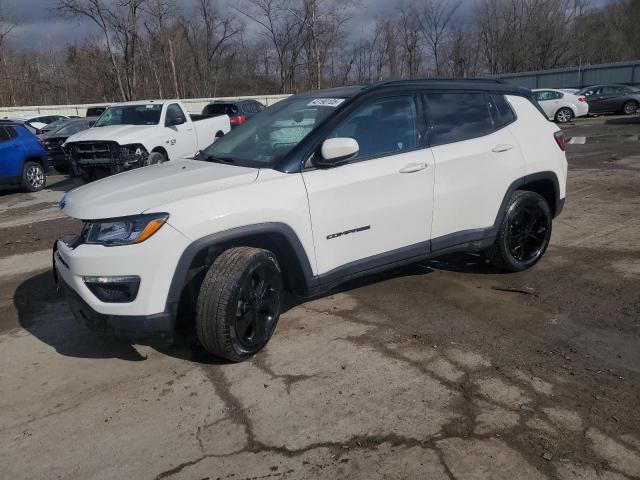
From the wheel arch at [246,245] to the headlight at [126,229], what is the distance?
0.24 m

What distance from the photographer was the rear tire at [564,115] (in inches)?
946

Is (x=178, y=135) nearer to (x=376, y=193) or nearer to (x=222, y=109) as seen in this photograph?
(x=222, y=109)

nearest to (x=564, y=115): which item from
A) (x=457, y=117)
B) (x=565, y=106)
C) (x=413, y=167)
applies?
(x=565, y=106)

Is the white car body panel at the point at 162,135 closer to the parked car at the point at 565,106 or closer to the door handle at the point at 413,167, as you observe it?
the door handle at the point at 413,167

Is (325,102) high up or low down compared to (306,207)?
up

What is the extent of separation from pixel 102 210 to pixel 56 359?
1.31 meters

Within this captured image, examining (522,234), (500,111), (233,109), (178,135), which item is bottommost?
(522,234)

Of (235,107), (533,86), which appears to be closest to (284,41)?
(533,86)

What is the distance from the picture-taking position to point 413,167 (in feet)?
13.6

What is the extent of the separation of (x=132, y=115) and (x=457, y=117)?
938 cm

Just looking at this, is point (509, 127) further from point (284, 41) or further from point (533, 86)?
point (284, 41)

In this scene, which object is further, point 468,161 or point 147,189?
point 468,161

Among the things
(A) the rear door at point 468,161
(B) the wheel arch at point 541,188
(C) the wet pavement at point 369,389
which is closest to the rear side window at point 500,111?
(A) the rear door at point 468,161

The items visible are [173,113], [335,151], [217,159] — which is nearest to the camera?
[335,151]
